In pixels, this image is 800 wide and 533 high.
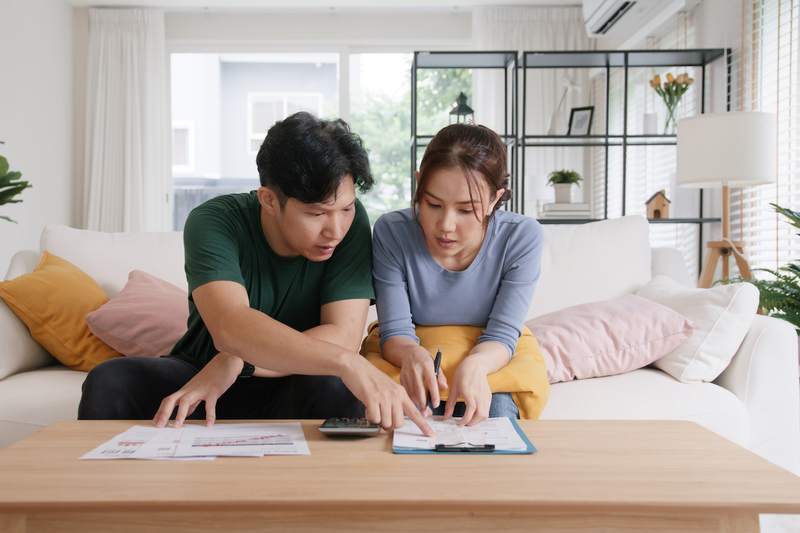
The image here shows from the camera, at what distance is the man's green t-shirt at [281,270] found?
1.69 meters

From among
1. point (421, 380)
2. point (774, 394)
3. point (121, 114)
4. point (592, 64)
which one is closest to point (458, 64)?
point (592, 64)

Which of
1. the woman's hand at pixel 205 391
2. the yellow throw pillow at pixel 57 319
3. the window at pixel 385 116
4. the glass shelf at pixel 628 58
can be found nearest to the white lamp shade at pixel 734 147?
the glass shelf at pixel 628 58

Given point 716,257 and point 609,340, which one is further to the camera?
point 716,257

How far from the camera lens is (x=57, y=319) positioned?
237 centimetres

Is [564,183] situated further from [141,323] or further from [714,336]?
[141,323]

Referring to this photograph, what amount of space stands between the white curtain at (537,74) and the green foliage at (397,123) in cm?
25

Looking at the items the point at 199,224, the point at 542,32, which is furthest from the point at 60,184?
the point at 199,224

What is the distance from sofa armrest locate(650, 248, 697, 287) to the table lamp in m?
0.62

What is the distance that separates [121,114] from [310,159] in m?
5.44

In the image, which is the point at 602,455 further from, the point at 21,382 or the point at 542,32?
the point at 542,32

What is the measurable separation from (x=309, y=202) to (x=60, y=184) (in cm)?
533

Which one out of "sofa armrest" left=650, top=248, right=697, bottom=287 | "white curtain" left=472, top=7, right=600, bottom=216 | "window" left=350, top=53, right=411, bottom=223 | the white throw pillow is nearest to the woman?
the white throw pillow

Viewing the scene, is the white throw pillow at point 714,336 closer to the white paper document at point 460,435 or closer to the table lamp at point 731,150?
the white paper document at point 460,435

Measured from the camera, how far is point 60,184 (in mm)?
6297
